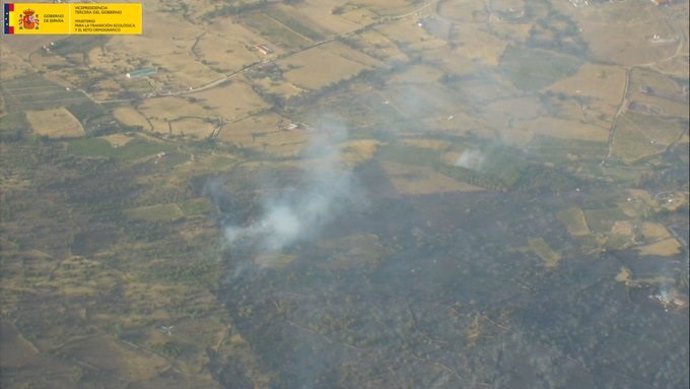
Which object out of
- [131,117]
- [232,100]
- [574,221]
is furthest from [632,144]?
[131,117]

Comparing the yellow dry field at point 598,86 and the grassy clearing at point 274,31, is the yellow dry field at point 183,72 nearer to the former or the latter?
the grassy clearing at point 274,31

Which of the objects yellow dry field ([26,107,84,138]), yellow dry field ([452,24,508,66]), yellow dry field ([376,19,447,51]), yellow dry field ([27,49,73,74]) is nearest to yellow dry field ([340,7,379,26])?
yellow dry field ([376,19,447,51])

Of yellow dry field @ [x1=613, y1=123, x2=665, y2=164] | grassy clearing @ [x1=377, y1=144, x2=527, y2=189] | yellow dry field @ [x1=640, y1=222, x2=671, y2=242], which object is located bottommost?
yellow dry field @ [x1=640, y1=222, x2=671, y2=242]

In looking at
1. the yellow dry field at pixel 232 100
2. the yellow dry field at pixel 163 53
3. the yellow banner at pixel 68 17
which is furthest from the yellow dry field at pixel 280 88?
the yellow banner at pixel 68 17

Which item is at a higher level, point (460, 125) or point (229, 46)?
point (229, 46)

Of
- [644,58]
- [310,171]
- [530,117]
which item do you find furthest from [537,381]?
[644,58]

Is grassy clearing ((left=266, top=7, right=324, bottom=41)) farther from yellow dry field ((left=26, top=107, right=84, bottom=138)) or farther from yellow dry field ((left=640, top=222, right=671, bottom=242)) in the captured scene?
yellow dry field ((left=640, top=222, right=671, bottom=242))

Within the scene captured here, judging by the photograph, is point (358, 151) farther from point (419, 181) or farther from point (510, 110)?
point (510, 110)
